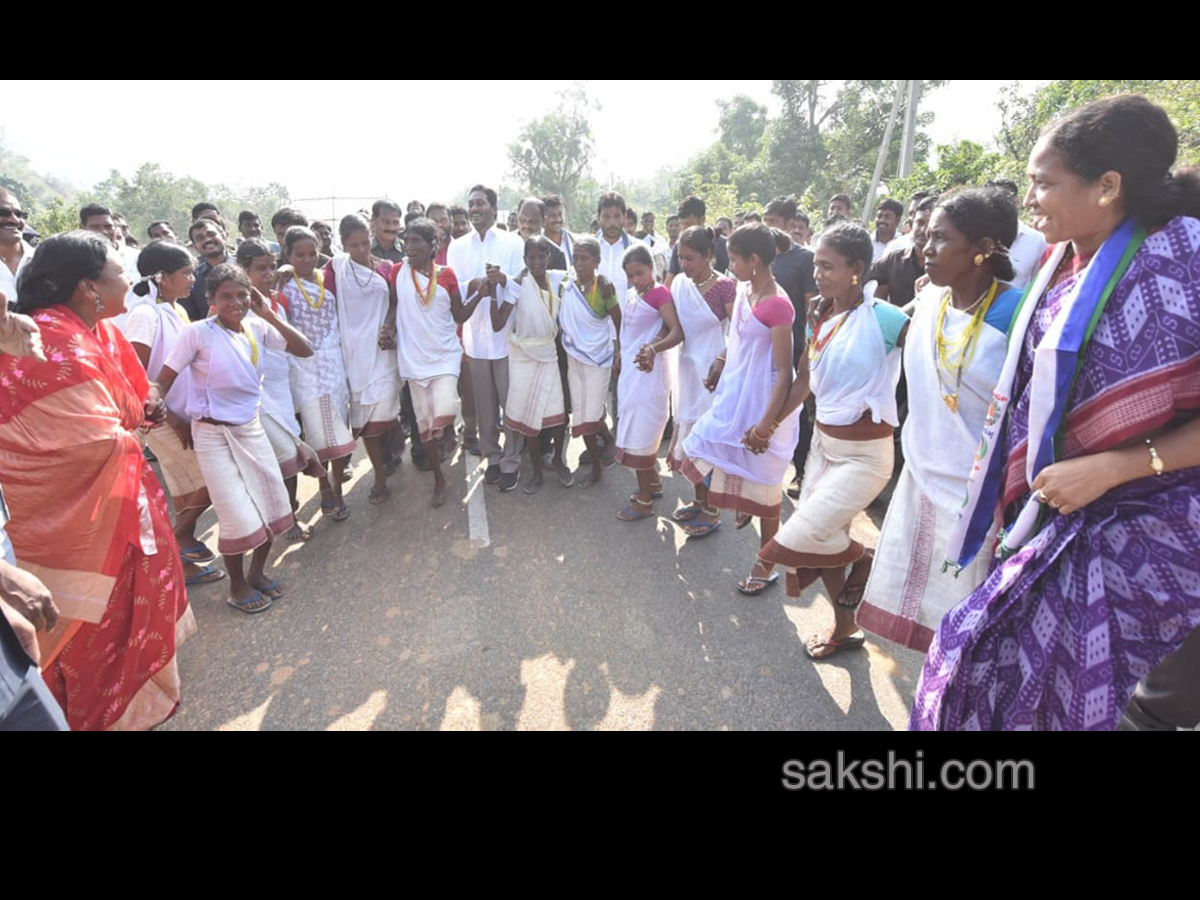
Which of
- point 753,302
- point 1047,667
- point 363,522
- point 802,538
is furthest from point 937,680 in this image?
point 363,522

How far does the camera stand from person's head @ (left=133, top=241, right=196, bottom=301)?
10.6ft

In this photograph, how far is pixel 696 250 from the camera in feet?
13.2

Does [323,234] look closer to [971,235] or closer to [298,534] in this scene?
[298,534]

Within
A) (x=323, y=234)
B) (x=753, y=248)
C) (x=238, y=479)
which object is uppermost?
(x=753, y=248)

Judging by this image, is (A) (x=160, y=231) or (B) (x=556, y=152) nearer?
(A) (x=160, y=231)

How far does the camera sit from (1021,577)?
5.18ft

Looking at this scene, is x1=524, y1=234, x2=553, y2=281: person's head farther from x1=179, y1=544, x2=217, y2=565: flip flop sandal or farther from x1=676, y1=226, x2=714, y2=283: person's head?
x1=179, y1=544, x2=217, y2=565: flip flop sandal

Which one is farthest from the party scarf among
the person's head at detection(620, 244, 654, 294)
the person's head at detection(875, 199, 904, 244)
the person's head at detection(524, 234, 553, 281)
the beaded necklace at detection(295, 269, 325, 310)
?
the person's head at detection(875, 199, 904, 244)

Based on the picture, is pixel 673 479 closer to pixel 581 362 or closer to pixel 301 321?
pixel 581 362

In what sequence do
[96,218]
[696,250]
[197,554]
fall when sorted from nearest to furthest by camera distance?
[197,554] < [696,250] < [96,218]

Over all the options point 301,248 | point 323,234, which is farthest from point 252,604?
point 323,234

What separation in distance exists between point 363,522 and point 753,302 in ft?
10.2

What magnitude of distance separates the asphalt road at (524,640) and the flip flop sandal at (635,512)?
63mm

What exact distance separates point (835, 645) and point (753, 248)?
206 cm
